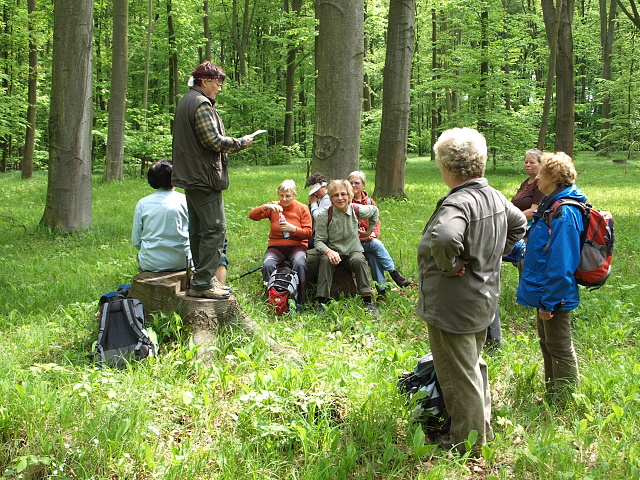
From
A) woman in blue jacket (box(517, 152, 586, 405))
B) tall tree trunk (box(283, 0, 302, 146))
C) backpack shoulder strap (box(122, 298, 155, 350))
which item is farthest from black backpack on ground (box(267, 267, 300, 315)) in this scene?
tall tree trunk (box(283, 0, 302, 146))

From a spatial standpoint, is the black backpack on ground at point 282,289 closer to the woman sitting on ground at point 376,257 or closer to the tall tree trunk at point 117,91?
the woman sitting on ground at point 376,257

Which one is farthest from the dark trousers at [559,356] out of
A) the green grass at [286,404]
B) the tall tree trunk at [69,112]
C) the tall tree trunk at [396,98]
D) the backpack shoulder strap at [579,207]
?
the tall tree trunk at [396,98]

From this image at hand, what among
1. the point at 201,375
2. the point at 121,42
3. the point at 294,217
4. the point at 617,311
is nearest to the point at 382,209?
the point at 294,217

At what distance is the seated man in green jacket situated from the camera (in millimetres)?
6336

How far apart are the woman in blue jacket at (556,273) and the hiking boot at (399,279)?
2900 mm

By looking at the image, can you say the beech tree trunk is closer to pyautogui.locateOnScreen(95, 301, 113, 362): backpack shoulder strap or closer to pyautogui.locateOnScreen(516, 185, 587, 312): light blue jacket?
pyautogui.locateOnScreen(516, 185, 587, 312): light blue jacket

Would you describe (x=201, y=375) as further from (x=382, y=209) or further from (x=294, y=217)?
(x=382, y=209)

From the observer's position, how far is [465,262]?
10.2ft

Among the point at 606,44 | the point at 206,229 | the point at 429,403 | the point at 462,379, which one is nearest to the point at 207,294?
the point at 206,229

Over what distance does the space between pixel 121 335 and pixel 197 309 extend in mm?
662

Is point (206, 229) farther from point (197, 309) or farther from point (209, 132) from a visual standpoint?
point (209, 132)

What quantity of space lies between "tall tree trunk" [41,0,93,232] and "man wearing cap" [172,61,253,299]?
5331mm

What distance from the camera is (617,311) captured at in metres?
6.02

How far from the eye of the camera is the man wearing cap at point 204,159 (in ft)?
15.0
